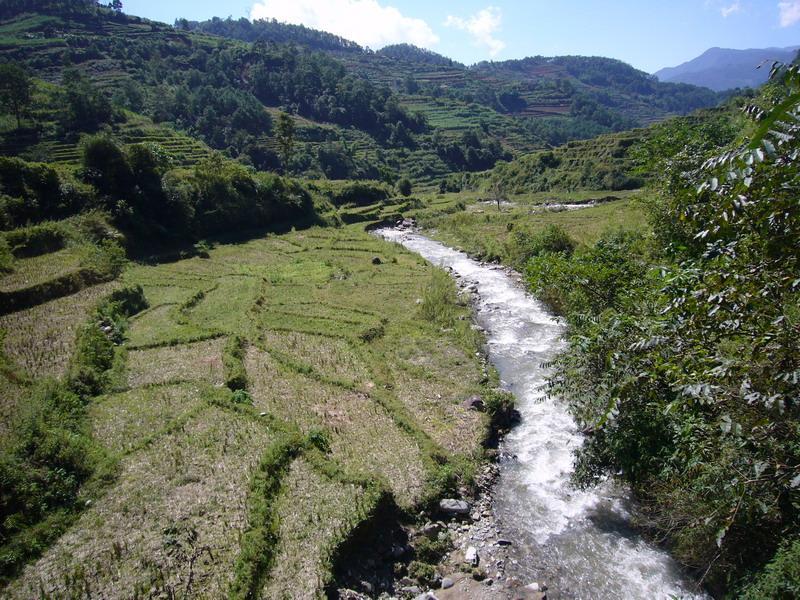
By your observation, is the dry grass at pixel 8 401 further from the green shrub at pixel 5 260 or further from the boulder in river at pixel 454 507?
the boulder in river at pixel 454 507

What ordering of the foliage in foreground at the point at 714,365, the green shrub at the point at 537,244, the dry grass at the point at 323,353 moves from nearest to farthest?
1. the foliage in foreground at the point at 714,365
2. the dry grass at the point at 323,353
3. the green shrub at the point at 537,244

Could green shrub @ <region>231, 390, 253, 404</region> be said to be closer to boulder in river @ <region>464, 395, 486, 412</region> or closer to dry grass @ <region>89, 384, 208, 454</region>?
dry grass @ <region>89, 384, 208, 454</region>

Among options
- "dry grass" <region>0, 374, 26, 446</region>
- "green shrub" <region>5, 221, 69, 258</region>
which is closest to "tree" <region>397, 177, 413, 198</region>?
"green shrub" <region>5, 221, 69, 258</region>

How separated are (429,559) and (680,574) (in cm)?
549

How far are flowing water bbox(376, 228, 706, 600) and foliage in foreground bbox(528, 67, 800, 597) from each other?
31.7 inches

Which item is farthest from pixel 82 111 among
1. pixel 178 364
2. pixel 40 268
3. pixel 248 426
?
pixel 248 426

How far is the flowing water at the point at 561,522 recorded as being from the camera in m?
10.1

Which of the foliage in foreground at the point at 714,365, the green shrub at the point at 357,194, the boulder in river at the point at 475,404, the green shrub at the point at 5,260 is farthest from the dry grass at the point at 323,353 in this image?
the green shrub at the point at 357,194

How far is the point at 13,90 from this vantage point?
190 ft

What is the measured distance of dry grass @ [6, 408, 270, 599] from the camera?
9.05 m

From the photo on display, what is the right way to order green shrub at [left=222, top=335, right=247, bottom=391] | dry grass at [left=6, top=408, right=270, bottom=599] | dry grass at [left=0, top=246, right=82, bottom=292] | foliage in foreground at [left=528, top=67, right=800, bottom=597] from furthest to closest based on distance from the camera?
dry grass at [left=0, top=246, right=82, bottom=292] < green shrub at [left=222, top=335, right=247, bottom=391] < dry grass at [left=6, top=408, right=270, bottom=599] < foliage in foreground at [left=528, top=67, right=800, bottom=597]

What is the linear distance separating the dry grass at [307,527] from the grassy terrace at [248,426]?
1.3 inches

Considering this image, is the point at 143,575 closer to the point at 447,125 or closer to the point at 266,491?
the point at 266,491

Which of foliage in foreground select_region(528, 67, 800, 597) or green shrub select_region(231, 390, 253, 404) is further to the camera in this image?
green shrub select_region(231, 390, 253, 404)
